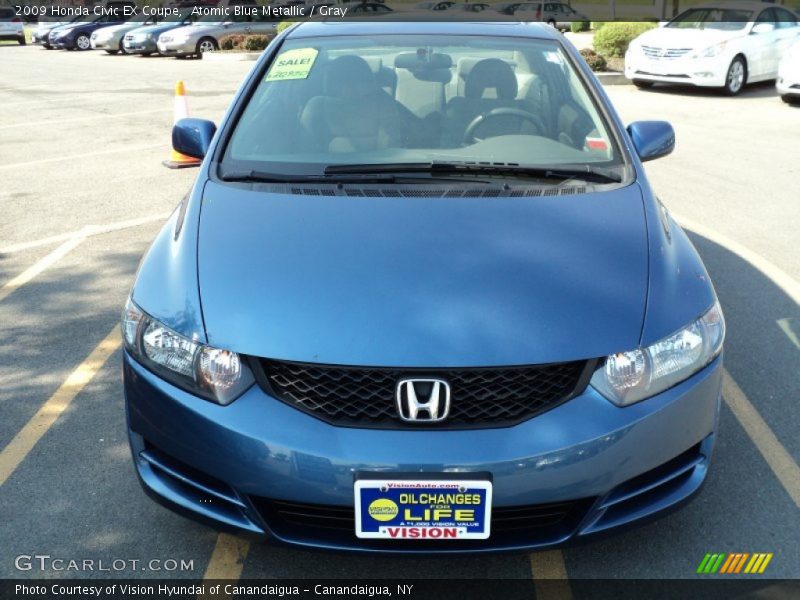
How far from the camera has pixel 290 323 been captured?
8.34 ft

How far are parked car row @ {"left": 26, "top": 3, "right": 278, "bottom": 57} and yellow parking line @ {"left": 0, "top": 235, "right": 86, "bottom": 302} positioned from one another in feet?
70.0

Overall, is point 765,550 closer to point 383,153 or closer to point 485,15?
point 383,153

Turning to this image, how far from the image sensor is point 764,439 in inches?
143

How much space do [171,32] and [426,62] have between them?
24322 millimetres

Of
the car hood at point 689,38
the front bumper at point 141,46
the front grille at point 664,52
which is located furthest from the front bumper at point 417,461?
the front bumper at point 141,46

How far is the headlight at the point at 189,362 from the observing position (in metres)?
2.50

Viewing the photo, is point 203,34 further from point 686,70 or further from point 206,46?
point 686,70

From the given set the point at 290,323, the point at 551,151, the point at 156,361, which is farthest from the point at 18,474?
the point at 551,151

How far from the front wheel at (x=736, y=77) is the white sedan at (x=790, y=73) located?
4.67ft

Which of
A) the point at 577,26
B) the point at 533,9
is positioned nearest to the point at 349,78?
the point at 577,26

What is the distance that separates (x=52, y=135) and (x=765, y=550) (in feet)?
35.7

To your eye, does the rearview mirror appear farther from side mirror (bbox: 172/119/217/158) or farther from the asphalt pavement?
side mirror (bbox: 172/119/217/158)

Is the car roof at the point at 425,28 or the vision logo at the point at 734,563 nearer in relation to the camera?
the vision logo at the point at 734,563

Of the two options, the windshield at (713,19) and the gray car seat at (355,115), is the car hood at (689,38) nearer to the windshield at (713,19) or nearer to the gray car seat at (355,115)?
the windshield at (713,19)
